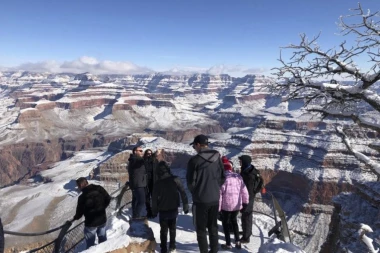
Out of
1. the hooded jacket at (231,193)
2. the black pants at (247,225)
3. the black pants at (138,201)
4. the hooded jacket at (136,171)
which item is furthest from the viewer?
the black pants at (138,201)

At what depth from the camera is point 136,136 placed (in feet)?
430

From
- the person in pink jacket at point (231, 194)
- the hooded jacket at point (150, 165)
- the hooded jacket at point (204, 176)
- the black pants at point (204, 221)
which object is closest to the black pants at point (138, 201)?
the hooded jacket at point (150, 165)

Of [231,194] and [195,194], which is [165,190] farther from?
[231,194]

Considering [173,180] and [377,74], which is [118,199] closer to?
[173,180]

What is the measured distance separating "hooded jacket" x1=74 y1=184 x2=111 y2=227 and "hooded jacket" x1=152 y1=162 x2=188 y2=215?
1.39 metres

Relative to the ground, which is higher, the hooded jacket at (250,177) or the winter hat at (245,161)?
the winter hat at (245,161)

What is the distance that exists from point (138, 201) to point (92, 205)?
8.51 ft

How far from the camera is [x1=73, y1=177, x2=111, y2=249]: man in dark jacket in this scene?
24.2 ft

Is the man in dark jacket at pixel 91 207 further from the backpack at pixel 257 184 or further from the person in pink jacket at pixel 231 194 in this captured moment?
the backpack at pixel 257 184

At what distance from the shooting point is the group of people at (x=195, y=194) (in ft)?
21.2

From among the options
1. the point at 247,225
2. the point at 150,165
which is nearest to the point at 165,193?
the point at 150,165

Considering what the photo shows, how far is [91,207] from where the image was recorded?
7523mm

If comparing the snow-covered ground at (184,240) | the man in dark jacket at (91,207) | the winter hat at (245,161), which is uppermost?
the winter hat at (245,161)

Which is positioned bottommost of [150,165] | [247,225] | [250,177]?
[247,225]
